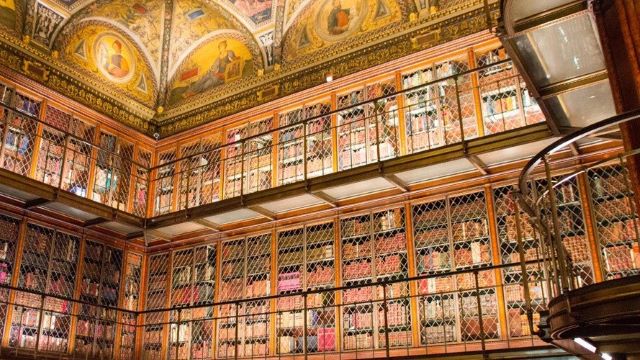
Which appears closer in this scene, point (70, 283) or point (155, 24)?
point (70, 283)

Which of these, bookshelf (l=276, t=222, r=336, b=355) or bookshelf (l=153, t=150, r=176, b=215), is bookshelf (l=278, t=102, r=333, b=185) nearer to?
bookshelf (l=276, t=222, r=336, b=355)

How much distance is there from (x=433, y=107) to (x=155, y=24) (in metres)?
5.30

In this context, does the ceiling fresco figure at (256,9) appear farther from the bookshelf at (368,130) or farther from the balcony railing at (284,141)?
the bookshelf at (368,130)

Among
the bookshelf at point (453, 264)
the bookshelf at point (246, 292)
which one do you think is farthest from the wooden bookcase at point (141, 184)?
the bookshelf at point (453, 264)

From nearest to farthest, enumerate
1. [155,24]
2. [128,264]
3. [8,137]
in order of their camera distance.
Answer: [8,137] → [128,264] → [155,24]

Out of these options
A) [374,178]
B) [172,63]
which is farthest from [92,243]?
[374,178]

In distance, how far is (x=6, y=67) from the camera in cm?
829

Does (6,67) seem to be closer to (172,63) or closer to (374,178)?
(172,63)

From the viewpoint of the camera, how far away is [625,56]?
11.4 feet

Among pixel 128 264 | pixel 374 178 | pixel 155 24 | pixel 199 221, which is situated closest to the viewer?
pixel 374 178

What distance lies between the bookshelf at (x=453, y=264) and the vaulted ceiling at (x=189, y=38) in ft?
8.75

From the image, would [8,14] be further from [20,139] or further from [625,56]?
[625,56]

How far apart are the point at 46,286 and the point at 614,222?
718 centimetres

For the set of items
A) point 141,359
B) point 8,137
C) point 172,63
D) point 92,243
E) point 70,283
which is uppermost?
point 172,63
